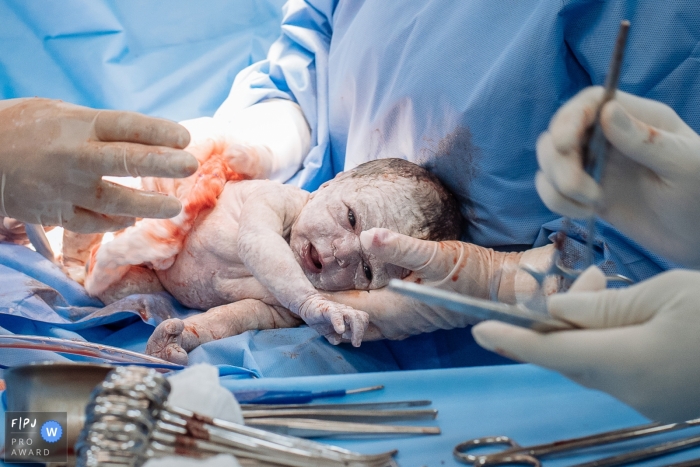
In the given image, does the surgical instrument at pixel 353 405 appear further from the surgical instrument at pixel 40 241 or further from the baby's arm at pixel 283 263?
the surgical instrument at pixel 40 241

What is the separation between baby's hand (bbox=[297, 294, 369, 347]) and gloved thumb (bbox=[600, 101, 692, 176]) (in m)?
0.67

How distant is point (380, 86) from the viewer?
5.60ft

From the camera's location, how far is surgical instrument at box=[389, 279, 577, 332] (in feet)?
2.31

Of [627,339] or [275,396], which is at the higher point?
[627,339]

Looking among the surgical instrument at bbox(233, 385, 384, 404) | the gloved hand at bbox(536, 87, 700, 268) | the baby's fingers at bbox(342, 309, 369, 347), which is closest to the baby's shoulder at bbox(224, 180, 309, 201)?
the baby's fingers at bbox(342, 309, 369, 347)

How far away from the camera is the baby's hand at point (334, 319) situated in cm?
128

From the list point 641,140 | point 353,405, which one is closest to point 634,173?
point 641,140

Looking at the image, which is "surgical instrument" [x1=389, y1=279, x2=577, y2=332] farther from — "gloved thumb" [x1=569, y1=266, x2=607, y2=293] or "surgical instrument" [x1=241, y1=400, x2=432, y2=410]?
"surgical instrument" [x1=241, y1=400, x2=432, y2=410]

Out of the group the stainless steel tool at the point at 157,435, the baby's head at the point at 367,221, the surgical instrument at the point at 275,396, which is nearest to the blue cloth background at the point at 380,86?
the baby's head at the point at 367,221

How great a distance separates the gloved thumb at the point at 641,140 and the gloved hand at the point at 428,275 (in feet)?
1.05

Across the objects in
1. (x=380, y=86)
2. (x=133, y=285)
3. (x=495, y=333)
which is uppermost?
(x=380, y=86)

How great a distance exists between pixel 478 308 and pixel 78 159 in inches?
32.3

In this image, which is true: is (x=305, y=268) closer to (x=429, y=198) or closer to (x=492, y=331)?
(x=429, y=198)

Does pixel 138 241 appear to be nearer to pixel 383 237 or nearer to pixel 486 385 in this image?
pixel 383 237
